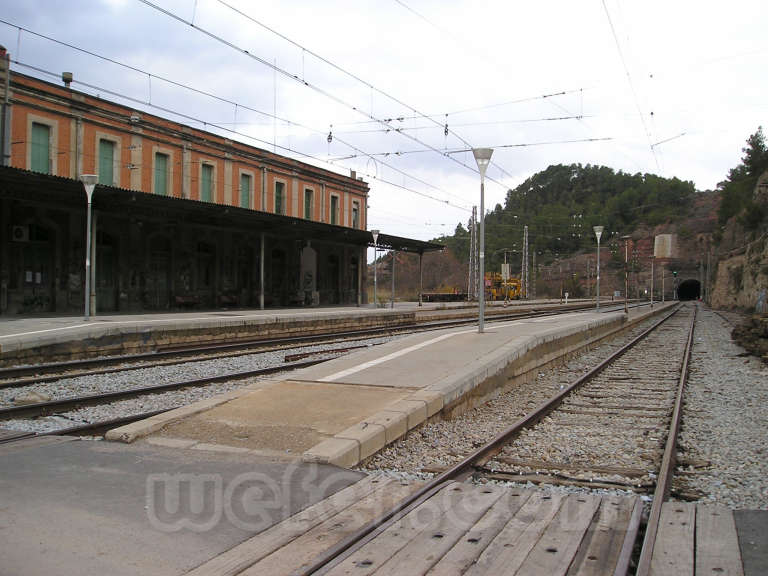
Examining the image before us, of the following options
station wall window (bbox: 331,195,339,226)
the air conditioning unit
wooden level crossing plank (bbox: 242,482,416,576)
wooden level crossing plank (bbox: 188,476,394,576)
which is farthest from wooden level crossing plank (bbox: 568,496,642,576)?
station wall window (bbox: 331,195,339,226)

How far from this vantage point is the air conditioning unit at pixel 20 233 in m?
21.4

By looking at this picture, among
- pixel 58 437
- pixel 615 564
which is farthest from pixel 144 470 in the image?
pixel 615 564

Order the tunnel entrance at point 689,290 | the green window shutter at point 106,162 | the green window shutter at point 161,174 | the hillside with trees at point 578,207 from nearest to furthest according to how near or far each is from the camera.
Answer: the green window shutter at point 106,162
the green window shutter at point 161,174
the hillside with trees at point 578,207
the tunnel entrance at point 689,290

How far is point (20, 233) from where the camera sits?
21.6m

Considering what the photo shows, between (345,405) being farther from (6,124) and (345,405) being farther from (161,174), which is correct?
(161,174)

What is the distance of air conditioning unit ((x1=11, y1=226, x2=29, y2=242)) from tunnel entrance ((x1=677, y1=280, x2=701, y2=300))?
11085 centimetres

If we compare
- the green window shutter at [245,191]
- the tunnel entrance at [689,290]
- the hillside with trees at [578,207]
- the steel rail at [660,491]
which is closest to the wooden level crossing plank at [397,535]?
the steel rail at [660,491]

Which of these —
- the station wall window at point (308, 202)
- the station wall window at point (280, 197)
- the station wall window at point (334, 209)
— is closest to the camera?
the station wall window at point (280, 197)

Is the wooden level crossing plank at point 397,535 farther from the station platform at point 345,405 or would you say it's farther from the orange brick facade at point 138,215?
the orange brick facade at point 138,215

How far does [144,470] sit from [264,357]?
9581mm

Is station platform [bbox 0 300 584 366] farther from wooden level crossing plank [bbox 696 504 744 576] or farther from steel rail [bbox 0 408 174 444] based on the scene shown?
wooden level crossing plank [bbox 696 504 744 576]

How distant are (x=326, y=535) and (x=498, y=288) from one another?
213 ft

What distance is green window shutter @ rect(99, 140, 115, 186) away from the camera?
2612cm

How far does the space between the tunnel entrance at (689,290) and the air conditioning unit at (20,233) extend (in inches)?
4364
